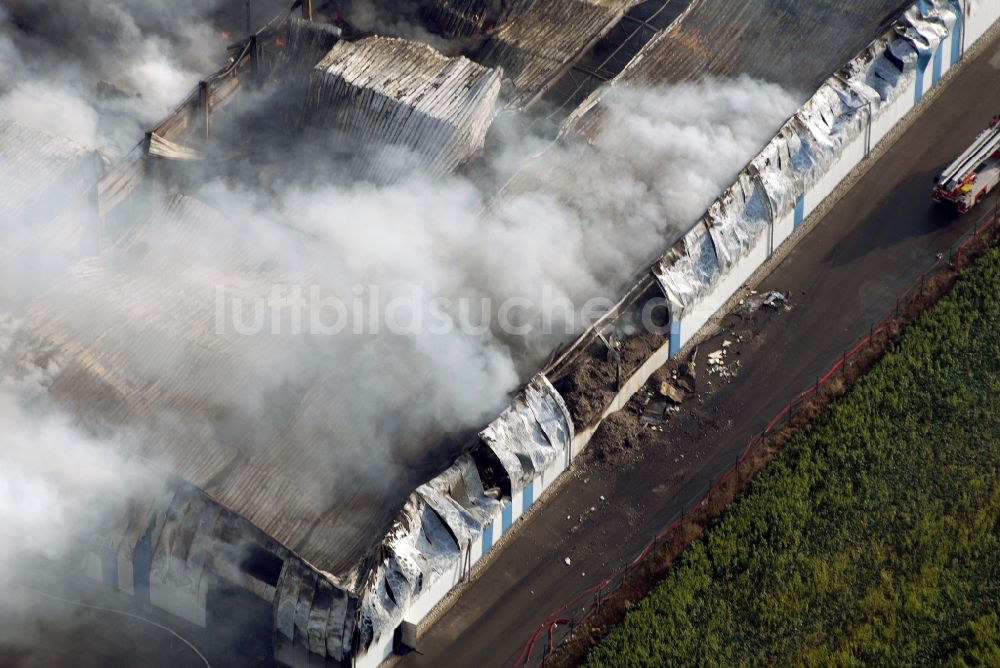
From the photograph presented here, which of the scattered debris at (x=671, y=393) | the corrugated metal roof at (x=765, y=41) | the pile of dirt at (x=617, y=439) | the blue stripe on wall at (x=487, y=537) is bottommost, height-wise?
the blue stripe on wall at (x=487, y=537)

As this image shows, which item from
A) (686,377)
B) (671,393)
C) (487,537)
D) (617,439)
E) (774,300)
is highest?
(774,300)

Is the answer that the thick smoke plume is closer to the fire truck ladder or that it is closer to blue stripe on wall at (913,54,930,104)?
blue stripe on wall at (913,54,930,104)

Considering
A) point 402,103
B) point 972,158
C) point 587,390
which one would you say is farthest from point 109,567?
point 972,158

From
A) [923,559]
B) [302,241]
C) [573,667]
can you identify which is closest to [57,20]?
[302,241]

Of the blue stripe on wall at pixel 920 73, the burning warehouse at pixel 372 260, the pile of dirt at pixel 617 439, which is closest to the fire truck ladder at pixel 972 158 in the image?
the blue stripe on wall at pixel 920 73

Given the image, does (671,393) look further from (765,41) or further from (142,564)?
(142,564)

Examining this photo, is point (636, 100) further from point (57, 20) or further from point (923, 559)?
point (57, 20)

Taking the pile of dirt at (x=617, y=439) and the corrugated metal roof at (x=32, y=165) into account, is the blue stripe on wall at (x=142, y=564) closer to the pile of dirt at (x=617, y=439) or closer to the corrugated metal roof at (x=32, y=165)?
the pile of dirt at (x=617, y=439)
